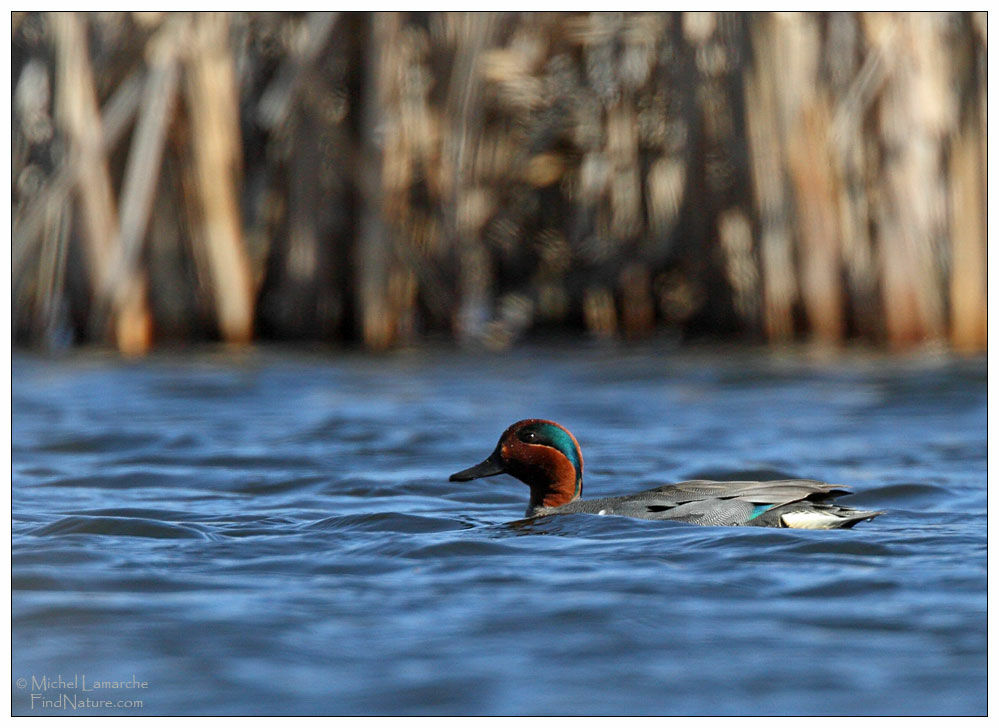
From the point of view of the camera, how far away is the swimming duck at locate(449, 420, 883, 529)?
4840mm

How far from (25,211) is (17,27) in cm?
113

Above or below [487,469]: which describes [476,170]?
above

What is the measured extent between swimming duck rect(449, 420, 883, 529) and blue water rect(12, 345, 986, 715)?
113 millimetres

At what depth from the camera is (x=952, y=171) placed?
8.42 metres

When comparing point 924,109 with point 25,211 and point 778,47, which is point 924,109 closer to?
point 778,47

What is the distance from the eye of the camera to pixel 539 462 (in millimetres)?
5352

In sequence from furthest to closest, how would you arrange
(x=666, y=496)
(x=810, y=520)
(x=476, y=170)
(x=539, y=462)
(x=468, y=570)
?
(x=476, y=170) < (x=539, y=462) < (x=666, y=496) < (x=810, y=520) < (x=468, y=570)

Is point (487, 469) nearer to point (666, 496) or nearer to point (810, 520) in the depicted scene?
point (666, 496)

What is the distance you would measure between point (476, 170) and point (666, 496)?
5656 millimetres

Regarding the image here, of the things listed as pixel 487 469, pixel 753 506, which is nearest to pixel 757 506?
pixel 753 506

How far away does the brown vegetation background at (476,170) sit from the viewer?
8.71 meters

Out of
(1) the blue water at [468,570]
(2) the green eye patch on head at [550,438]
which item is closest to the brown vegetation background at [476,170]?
(1) the blue water at [468,570]

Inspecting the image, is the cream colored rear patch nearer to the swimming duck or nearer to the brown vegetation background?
the swimming duck

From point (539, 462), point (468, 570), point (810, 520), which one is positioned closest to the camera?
point (468, 570)
